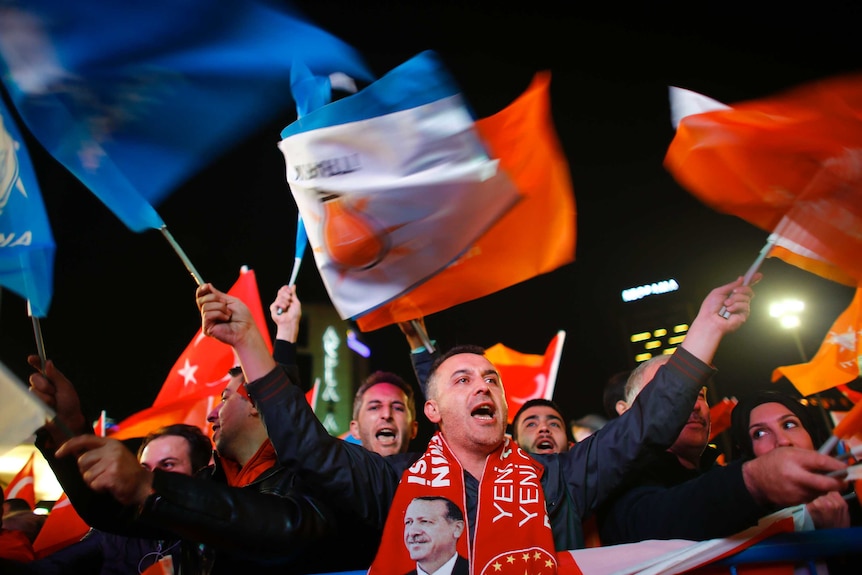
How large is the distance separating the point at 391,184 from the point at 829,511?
2.53 meters

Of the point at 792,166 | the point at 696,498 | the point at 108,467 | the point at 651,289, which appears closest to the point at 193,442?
the point at 108,467

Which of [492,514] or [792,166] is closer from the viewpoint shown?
[492,514]

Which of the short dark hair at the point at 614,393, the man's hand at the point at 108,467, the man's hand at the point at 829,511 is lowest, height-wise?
the man's hand at the point at 829,511

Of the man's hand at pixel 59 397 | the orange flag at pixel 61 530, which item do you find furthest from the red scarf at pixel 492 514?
the orange flag at pixel 61 530

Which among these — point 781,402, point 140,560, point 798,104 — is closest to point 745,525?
point 781,402

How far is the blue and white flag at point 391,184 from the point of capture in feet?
12.2

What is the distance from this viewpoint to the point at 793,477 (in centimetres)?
211

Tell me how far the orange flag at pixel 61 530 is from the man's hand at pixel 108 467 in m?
2.27

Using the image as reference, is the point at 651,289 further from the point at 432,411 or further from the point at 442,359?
the point at 432,411

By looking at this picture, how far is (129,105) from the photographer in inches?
154

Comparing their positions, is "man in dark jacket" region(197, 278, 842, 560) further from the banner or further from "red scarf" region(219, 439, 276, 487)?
the banner

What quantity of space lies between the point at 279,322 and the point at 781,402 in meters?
2.45

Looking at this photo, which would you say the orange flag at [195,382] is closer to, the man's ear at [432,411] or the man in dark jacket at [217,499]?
the man in dark jacket at [217,499]

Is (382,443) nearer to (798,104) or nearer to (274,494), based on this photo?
(274,494)
